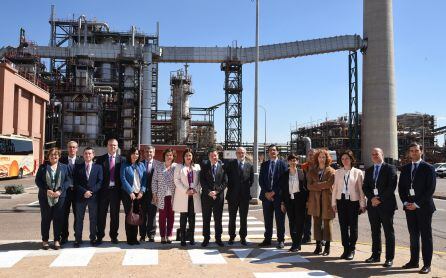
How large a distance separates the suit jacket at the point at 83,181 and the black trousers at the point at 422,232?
5780mm

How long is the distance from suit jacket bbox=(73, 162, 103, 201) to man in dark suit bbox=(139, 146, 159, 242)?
3.28 feet

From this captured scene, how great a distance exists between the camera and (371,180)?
23.8 ft

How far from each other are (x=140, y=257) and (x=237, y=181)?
2530mm

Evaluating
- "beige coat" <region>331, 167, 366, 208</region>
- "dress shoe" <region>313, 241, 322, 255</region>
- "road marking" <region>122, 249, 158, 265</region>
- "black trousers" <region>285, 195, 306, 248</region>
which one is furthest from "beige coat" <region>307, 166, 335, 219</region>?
"road marking" <region>122, 249, 158, 265</region>

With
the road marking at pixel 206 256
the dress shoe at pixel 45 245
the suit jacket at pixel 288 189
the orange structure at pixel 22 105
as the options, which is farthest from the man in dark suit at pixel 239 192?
the orange structure at pixel 22 105

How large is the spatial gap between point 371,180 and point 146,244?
4.51 m

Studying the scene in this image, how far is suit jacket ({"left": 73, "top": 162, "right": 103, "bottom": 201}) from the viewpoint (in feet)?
26.7

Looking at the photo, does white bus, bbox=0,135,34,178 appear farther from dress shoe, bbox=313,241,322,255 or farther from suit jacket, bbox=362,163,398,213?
suit jacket, bbox=362,163,398,213

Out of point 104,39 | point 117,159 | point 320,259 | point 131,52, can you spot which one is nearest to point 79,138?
point 131,52

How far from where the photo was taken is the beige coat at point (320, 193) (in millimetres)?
7797

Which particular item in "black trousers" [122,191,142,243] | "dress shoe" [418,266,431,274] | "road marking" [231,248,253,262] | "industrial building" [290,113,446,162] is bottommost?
"road marking" [231,248,253,262]

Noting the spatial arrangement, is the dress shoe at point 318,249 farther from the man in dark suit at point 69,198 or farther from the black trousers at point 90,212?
the man in dark suit at point 69,198

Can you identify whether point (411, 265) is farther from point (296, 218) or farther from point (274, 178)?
point (274, 178)

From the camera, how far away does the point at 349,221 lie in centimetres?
753
